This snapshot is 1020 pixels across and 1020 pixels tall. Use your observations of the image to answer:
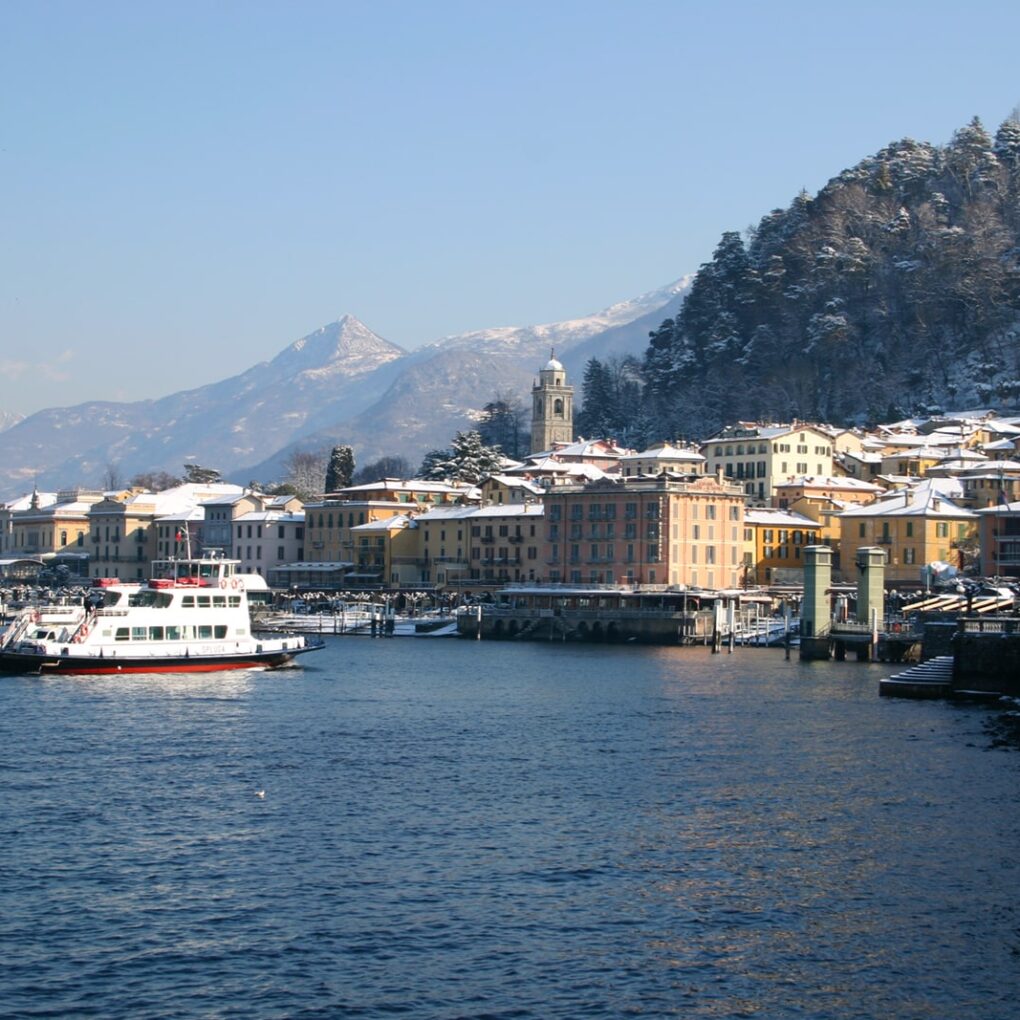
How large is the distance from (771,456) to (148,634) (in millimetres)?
77101

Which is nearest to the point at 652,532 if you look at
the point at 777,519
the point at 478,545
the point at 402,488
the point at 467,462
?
the point at 777,519

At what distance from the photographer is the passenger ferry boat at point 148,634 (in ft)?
258

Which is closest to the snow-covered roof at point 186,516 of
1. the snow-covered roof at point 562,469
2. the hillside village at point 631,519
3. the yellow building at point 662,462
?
the hillside village at point 631,519

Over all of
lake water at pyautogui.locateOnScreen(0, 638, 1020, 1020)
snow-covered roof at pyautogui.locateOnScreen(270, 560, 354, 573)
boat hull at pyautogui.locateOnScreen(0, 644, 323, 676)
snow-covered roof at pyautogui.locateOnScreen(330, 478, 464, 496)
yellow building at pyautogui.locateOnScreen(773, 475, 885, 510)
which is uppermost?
snow-covered roof at pyautogui.locateOnScreen(330, 478, 464, 496)

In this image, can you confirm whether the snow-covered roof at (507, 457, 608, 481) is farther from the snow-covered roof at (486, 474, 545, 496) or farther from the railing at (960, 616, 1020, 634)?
the railing at (960, 616, 1020, 634)

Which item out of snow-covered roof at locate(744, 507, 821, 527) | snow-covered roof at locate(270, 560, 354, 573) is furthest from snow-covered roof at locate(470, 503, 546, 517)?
snow-covered roof at locate(270, 560, 354, 573)

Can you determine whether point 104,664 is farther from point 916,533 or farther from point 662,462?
point 662,462

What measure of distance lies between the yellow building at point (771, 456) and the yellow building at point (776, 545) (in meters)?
11.0

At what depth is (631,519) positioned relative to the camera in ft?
414

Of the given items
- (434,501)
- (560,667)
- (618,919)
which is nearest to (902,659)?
(560,667)

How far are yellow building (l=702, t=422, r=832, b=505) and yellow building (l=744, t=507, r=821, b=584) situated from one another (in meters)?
11.0

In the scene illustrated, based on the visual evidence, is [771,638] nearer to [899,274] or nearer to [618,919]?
[618,919]

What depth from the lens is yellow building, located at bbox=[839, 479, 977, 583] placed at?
405 feet

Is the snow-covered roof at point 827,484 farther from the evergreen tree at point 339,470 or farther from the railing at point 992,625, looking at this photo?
the railing at point 992,625
